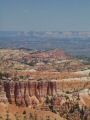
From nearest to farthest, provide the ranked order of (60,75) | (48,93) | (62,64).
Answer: (48,93) < (60,75) < (62,64)

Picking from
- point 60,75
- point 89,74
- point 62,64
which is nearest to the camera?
point 60,75

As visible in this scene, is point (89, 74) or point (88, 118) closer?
point (88, 118)

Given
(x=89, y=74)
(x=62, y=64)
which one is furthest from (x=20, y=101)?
(x=62, y=64)

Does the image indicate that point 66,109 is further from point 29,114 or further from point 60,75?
point 60,75

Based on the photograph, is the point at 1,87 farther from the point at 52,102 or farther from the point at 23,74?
the point at 23,74

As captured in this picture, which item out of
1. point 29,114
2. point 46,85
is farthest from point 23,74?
point 29,114

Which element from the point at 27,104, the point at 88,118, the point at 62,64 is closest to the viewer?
the point at 88,118
